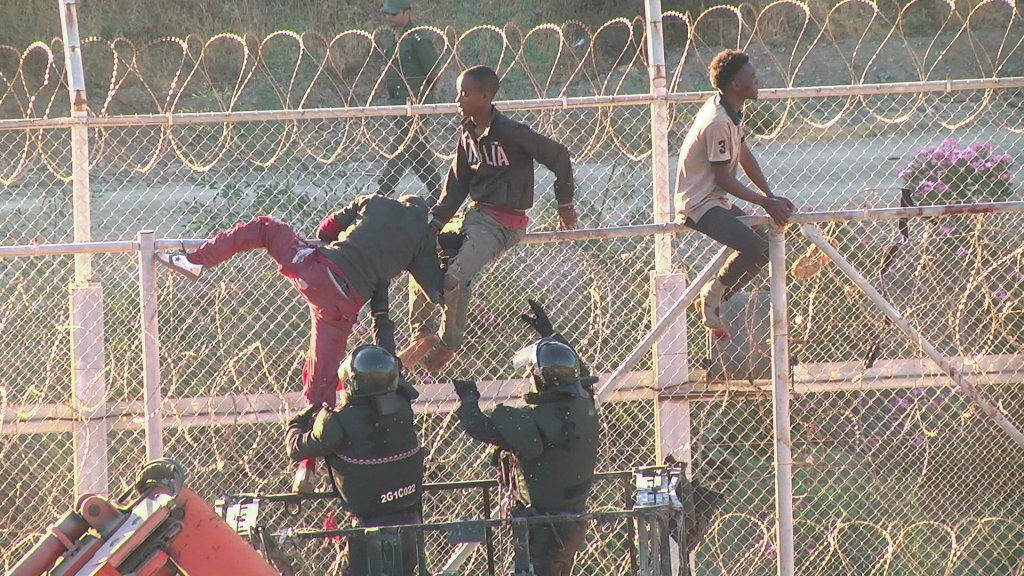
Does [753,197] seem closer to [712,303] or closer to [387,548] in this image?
[712,303]

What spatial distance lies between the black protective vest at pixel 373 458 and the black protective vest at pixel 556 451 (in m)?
0.41

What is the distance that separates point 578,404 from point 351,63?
10961 mm

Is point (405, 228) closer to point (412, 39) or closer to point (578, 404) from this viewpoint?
point (578, 404)

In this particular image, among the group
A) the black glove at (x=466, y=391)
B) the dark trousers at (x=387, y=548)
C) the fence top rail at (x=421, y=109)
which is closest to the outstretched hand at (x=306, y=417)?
the dark trousers at (x=387, y=548)

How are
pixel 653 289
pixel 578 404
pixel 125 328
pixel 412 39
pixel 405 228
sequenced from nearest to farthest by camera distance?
1. pixel 578 404
2. pixel 405 228
3. pixel 653 289
4. pixel 125 328
5. pixel 412 39

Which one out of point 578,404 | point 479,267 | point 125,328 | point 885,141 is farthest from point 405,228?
point 885,141

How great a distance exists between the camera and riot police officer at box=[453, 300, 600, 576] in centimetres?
548

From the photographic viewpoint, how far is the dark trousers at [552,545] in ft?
19.1

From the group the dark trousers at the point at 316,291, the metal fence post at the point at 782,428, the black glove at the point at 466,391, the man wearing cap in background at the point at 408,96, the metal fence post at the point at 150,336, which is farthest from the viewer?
the man wearing cap in background at the point at 408,96

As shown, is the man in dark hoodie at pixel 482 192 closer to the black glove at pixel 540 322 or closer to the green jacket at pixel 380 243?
the green jacket at pixel 380 243

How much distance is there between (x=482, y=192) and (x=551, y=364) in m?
1.21

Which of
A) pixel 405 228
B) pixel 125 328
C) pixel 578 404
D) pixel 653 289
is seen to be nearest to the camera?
pixel 578 404

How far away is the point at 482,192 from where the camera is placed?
6.43m

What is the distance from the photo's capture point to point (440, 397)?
7191 millimetres
